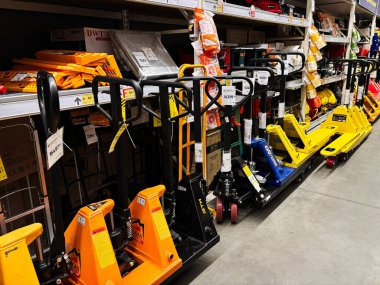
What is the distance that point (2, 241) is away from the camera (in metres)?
1.05

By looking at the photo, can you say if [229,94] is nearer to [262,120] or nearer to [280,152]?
[262,120]

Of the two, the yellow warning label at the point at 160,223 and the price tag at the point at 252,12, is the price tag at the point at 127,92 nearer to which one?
the yellow warning label at the point at 160,223

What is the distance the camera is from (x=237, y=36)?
328 centimetres

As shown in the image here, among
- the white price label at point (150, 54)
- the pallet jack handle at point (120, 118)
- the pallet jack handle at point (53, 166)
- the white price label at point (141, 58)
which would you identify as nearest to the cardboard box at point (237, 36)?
the white price label at point (150, 54)

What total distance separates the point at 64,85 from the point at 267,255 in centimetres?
152

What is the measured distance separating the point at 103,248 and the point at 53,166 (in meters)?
0.42

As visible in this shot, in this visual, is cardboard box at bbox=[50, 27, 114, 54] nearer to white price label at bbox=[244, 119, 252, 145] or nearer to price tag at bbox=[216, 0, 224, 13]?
price tag at bbox=[216, 0, 224, 13]

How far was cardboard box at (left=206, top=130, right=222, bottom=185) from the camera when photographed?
8.24 feet

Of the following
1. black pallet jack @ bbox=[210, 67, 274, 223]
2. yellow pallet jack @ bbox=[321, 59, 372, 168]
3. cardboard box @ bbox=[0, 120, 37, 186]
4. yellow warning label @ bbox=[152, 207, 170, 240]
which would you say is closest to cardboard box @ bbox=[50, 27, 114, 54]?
cardboard box @ bbox=[0, 120, 37, 186]

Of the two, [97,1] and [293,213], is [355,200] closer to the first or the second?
[293,213]

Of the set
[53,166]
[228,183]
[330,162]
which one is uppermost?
A: [53,166]

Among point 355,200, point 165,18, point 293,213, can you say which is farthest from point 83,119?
point 355,200

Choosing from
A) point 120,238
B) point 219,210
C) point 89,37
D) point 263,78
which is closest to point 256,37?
point 263,78

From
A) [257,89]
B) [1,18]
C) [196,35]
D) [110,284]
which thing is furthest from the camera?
[257,89]
